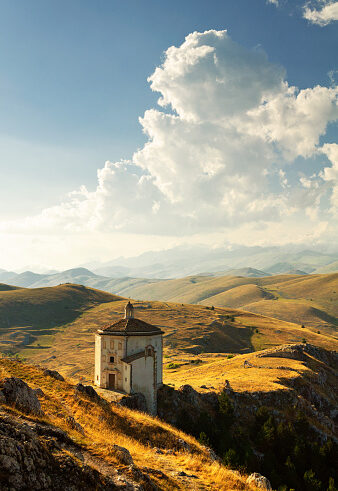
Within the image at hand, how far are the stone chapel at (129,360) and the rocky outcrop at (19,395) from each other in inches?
1028

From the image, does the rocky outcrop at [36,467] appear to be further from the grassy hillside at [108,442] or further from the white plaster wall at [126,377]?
the white plaster wall at [126,377]

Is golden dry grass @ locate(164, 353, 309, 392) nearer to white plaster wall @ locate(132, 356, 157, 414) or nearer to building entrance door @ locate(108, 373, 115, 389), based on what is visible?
white plaster wall @ locate(132, 356, 157, 414)

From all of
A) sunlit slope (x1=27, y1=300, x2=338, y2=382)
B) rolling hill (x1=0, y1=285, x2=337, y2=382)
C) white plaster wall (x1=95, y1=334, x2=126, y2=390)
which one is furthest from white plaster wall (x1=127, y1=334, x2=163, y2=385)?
rolling hill (x1=0, y1=285, x2=337, y2=382)

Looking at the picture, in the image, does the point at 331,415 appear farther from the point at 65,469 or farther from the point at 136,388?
the point at 65,469

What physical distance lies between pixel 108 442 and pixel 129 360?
26.5m

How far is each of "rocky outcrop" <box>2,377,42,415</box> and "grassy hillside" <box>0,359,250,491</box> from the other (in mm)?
1171

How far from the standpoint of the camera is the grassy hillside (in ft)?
40.0

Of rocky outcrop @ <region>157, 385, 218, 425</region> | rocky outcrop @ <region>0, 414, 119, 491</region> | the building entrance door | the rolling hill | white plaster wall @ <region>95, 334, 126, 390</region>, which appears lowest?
the rolling hill

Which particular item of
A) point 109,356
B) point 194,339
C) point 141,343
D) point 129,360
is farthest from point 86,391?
→ point 194,339

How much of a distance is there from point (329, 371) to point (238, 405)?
46118 millimetres

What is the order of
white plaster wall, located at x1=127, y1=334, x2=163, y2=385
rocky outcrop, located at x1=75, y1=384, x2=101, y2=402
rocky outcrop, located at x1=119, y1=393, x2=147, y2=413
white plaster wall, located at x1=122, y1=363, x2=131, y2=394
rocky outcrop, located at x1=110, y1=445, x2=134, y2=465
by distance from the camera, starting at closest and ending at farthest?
1. rocky outcrop, located at x1=110, y1=445, x2=134, y2=465
2. rocky outcrop, located at x1=75, y1=384, x2=101, y2=402
3. rocky outcrop, located at x1=119, y1=393, x2=147, y2=413
4. white plaster wall, located at x1=122, y1=363, x2=131, y2=394
5. white plaster wall, located at x1=127, y1=334, x2=163, y2=385

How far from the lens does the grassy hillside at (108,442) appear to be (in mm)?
12203

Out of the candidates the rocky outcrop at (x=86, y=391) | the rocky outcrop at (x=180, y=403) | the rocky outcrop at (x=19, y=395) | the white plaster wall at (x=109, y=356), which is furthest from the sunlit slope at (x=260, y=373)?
the rocky outcrop at (x=19, y=395)

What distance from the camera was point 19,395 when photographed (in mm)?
18484
